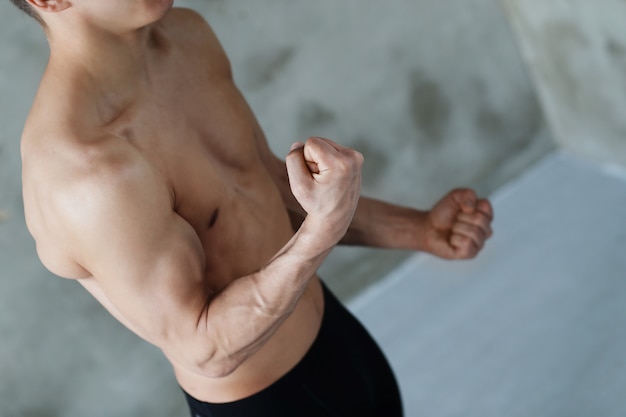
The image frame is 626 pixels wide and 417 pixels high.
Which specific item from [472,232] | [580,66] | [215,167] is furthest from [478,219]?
[580,66]

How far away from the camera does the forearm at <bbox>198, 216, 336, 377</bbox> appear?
44.6 inches

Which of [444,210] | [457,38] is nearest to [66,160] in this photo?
[444,210]

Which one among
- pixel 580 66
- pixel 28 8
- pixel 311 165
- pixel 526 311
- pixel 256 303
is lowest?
pixel 526 311

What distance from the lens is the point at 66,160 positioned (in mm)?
1119

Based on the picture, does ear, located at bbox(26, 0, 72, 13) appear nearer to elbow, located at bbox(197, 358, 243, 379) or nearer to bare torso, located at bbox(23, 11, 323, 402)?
bare torso, located at bbox(23, 11, 323, 402)

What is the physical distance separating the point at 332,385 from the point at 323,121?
1.59m

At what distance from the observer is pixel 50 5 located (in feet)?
3.70

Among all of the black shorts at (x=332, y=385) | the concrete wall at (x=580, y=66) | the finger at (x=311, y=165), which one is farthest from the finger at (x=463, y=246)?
the concrete wall at (x=580, y=66)

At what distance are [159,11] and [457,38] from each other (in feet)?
7.07

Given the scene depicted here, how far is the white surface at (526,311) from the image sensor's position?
244 cm

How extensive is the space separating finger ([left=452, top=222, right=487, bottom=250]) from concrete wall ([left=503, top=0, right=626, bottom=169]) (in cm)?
148

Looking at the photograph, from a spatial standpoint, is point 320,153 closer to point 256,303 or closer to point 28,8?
point 256,303

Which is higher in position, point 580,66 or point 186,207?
point 186,207

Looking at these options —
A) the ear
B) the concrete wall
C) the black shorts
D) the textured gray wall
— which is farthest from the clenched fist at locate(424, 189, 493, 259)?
the concrete wall
